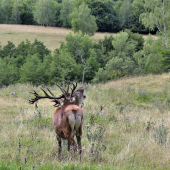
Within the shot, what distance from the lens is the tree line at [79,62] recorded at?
32872mm

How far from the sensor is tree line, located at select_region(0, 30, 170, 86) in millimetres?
32872

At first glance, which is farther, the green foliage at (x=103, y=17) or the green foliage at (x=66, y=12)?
the green foliage at (x=66, y=12)

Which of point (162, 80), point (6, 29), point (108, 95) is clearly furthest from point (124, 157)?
point (6, 29)

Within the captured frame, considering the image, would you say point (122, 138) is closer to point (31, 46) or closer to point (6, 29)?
point (31, 46)

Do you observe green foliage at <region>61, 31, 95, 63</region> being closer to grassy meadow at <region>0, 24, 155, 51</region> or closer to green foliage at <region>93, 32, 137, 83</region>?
green foliage at <region>93, 32, 137, 83</region>

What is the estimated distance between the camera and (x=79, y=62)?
45.7 meters

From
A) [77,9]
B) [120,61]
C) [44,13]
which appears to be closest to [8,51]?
[120,61]

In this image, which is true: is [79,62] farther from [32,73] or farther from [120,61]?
[32,73]

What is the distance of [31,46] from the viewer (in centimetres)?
4403

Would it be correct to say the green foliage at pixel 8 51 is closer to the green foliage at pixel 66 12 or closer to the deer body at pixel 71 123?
the green foliage at pixel 66 12

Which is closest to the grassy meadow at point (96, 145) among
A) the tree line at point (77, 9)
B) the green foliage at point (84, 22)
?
the green foliage at point (84, 22)

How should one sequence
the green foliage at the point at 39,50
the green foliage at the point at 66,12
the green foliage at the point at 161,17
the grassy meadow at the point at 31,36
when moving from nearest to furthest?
the green foliage at the point at 161,17 → the green foliage at the point at 39,50 → the grassy meadow at the point at 31,36 → the green foliage at the point at 66,12

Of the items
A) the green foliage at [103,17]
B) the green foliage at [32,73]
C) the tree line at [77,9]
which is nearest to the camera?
the green foliage at [32,73]

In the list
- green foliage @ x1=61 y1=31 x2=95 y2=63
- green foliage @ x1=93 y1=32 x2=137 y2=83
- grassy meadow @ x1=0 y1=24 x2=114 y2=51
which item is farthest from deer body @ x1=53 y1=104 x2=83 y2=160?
grassy meadow @ x1=0 y1=24 x2=114 y2=51
